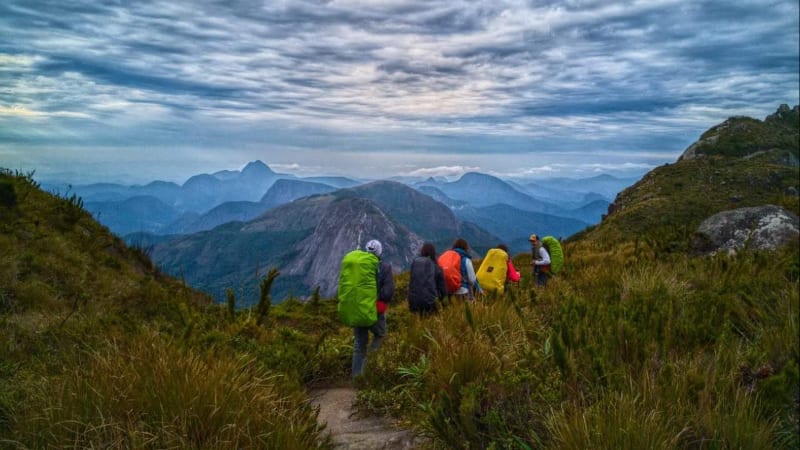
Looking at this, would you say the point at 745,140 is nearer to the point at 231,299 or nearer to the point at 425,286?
the point at 425,286

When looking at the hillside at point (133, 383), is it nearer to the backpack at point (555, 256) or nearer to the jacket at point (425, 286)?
the jacket at point (425, 286)

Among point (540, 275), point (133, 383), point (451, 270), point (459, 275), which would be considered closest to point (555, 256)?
point (540, 275)

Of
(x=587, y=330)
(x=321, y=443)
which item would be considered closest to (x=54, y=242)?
(x=321, y=443)

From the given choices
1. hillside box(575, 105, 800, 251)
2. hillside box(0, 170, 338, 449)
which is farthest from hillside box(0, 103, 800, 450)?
hillside box(575, 105, 800, 251)

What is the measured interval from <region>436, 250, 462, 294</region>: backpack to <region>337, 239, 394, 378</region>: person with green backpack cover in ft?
7.89

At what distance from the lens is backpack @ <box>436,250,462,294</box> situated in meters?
9.80

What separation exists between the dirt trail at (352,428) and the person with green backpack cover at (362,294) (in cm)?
87

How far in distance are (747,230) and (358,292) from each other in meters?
11.4

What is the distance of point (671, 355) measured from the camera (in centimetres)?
397

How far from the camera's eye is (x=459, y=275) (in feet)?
32.4

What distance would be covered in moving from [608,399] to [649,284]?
3.92 meters

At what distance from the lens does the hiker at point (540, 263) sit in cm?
1392

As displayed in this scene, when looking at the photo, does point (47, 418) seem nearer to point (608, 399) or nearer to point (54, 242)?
point (608, 399)

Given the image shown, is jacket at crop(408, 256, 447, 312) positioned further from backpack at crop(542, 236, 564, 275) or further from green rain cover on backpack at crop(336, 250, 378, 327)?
backpack at crop(542, 236, 564, 275)
